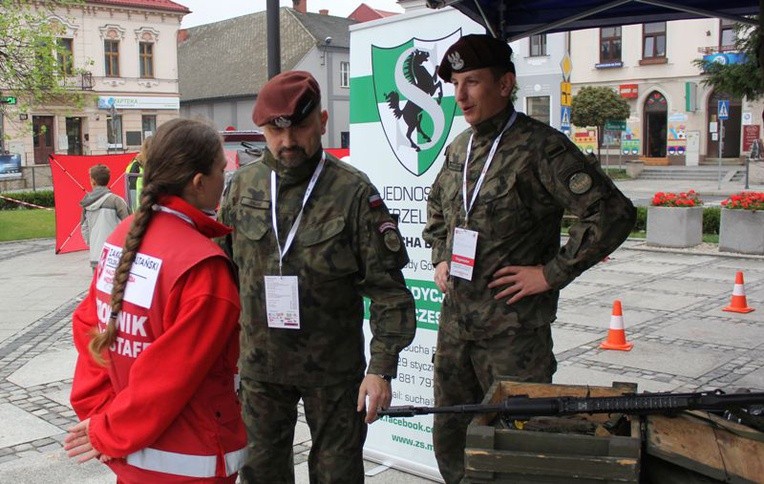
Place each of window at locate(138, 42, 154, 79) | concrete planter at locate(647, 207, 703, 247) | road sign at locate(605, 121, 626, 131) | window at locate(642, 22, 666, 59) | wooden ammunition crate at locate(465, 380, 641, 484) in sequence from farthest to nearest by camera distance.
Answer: window at locate(138, 42, 154, 79) < window at locate(642, 22, 666, 59) < road sign at locate(605, 121, 626, 131) < concrete planter at locate(647, 207, 703, 247) < wooden ammunition crate at locate(465, 380, 641, 484)

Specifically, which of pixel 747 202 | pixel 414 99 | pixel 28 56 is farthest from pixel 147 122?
pixel 414 99

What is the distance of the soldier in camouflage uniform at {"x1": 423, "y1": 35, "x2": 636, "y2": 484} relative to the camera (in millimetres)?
3018

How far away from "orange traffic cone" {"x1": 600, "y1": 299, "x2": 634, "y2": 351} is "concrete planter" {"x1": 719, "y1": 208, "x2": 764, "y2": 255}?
22.4 feet

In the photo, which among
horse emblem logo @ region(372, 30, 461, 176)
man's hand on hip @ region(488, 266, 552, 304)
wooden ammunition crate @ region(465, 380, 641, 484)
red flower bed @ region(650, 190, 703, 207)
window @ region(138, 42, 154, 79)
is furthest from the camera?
window @ region(138, 42, 154, 79)

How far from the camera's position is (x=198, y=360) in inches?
83.7

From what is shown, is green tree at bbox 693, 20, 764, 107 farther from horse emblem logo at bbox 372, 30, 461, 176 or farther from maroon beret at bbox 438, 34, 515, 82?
maroon beret at bbox 438, 34, 515, 82

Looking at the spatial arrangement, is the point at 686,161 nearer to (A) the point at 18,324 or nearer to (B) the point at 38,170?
(B) the point at 38,170

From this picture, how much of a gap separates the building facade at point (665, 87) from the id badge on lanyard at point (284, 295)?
39.2 m

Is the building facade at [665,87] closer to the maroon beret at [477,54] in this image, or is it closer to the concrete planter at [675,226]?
the concrete planter at [675,226]

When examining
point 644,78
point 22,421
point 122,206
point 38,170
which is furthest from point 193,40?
point 22,421

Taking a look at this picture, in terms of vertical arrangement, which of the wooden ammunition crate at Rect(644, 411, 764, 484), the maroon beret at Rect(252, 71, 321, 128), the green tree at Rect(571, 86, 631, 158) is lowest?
the wooden ammunition crate at Rect(644, 411, 764, 484)

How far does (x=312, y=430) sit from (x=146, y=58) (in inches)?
1979

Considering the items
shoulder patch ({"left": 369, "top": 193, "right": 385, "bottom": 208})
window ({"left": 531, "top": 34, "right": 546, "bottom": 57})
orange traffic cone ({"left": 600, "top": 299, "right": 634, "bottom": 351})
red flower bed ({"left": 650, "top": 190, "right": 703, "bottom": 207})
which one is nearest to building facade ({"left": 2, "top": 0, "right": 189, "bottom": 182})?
window ({"left": 531, "top": 34, "right": 546, "bottom": 57})

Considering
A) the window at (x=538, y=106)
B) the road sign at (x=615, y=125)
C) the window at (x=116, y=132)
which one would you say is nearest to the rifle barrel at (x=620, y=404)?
the road sign at (x=615, y=125)
